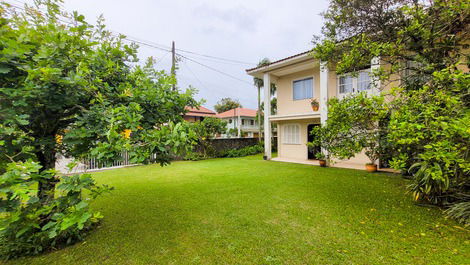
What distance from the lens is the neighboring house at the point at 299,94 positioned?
9117mm

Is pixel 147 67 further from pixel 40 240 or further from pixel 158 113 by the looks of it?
pixel 40 240

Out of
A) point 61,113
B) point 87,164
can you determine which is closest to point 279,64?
point 61,113

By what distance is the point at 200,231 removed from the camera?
128 inches

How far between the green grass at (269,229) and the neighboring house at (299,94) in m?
5.17

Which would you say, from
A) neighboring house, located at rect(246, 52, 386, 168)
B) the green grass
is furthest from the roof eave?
the green grass

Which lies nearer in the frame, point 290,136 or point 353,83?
point 353,83

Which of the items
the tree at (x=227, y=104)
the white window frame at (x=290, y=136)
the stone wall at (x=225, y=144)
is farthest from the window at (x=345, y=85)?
the tree at (x=227, y=104)

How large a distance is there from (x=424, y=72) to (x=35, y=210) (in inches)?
283

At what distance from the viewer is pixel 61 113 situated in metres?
2.59

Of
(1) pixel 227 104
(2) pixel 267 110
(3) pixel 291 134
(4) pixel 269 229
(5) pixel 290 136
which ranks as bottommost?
(4) pixel 269 229

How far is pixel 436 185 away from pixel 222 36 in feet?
50.8

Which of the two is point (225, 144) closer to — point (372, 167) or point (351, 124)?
point (372, 167)

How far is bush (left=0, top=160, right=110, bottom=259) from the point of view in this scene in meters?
1.52

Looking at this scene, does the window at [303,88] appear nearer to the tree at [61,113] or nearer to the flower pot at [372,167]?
the flower pot at [372,167]
